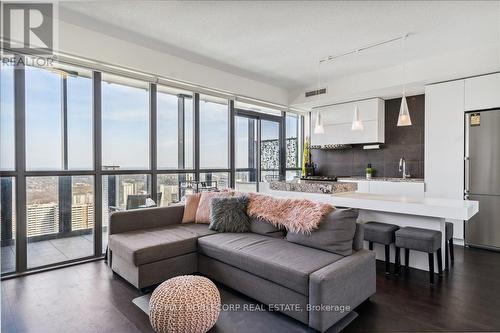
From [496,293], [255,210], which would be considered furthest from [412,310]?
[255,210]

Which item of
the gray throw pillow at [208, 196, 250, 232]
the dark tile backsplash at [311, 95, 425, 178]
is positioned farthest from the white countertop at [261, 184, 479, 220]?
the dark tile backsplash at [311, 95, 425, 178]

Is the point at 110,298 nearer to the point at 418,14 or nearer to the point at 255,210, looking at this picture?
the point at 255,210

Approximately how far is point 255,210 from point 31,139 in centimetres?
259

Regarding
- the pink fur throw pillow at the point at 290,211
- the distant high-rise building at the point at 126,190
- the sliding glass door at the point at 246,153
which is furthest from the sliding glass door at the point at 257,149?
the pink fur throw pillow at the point at 290,211

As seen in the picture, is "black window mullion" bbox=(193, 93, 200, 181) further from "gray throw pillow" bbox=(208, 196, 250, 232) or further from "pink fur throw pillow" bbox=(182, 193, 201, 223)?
"gray throw pillow" bbox=(208, 196, 250, 232)

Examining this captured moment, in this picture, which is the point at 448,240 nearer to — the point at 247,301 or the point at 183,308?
the point at 247,301

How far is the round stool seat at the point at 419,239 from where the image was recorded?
8.77ft

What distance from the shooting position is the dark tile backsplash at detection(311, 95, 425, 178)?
4.91 m

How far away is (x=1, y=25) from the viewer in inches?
108

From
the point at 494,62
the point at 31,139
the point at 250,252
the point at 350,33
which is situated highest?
the point at 350,33

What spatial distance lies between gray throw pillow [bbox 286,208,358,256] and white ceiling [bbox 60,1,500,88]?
1.96 meters

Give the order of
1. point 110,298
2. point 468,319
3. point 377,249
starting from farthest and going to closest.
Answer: point 377,249 < point 110,298 < point 468,319

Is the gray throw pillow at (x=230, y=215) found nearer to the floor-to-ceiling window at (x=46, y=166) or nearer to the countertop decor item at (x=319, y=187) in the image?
the countertop decor item at (x=319, y=187)

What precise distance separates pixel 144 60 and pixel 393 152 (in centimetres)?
445
